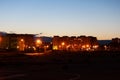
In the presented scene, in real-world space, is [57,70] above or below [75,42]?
below

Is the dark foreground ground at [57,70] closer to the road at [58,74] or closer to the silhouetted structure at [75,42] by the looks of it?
the road at [58,74]

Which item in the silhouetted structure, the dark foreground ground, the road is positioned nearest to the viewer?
the road

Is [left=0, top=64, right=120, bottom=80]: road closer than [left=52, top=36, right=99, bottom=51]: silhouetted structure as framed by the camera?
Yes

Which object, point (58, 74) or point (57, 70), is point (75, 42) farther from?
point (58, 74)

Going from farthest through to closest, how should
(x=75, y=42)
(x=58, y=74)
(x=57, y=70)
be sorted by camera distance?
(x=75, y=42), (x=57, y=70), (x=58, y=74)

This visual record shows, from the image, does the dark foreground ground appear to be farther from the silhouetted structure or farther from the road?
the silhouetted structure

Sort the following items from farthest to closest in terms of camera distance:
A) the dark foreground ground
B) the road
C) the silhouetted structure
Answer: the silhouetted structure → the dark foreground ground → the road

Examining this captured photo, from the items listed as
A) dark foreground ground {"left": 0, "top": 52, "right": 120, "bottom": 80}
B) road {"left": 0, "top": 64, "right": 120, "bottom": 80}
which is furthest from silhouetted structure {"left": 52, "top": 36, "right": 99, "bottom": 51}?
road {"left": 0, "top": 64, "right": 120, "bottom": 80}

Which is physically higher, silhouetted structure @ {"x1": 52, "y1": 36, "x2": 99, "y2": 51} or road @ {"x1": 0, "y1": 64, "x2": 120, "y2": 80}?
silhouetted structure @ {"x1": 52, "y1": 36, "x2": 99, "y2": 51}

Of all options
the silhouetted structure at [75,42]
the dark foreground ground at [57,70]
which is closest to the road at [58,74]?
the dark foreground ground at [57,70]

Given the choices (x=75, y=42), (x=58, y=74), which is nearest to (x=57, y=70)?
(x=58, y=74)

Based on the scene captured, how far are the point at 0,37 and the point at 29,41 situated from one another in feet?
82.1

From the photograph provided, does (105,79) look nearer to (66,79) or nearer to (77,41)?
(66,79)

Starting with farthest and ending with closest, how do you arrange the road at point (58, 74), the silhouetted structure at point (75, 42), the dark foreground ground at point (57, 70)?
the silhouetted structure at point (75, 42) < the dark foreground ground at point (57, 70) < the road at point (58, 74)
